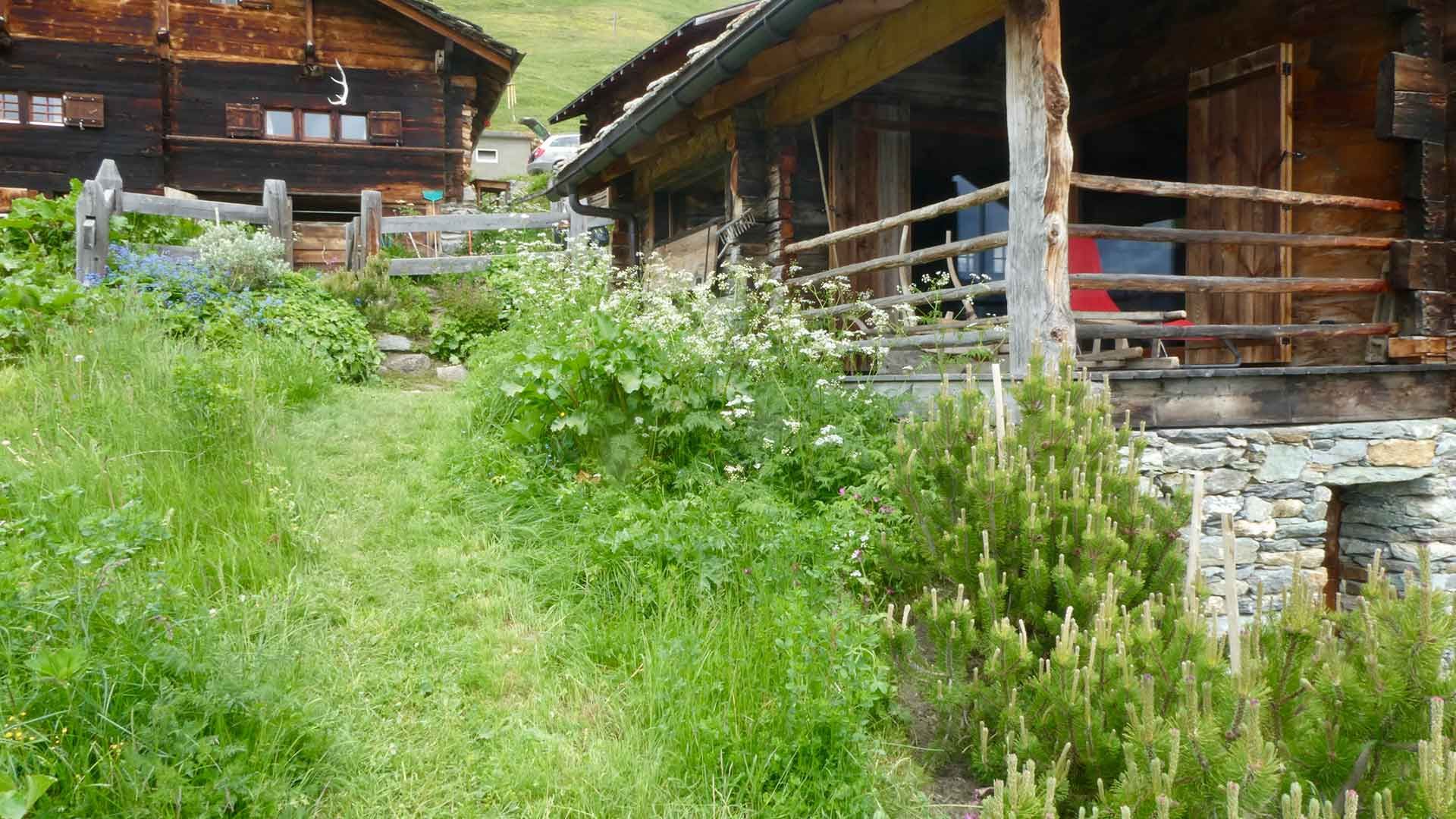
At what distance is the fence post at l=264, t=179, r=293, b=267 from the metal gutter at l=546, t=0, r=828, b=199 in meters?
3.90

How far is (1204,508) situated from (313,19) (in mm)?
16192

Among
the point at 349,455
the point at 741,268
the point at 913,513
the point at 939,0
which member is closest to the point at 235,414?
the point at 349,455

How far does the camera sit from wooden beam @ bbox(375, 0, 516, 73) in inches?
614

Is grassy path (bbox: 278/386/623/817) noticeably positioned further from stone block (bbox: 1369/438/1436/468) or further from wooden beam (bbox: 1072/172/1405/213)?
stone block (bbox: 1369/438/1436/468)

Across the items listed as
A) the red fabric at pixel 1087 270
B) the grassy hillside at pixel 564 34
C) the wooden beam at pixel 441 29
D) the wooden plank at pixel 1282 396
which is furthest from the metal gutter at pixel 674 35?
the grassy hillside at pixel 564 34

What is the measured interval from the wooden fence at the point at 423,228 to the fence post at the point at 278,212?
2.52ft

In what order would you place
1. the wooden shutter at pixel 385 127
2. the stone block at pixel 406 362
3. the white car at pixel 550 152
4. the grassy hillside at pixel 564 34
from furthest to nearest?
the grassy hillside at pixel 564 34
the white car at pixel 550 152
the wooden shutter at pixel 385 127
the stone block at pixel 406 362

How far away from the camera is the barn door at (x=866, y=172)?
786 cm

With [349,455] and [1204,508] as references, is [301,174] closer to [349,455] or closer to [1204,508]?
[349,455]

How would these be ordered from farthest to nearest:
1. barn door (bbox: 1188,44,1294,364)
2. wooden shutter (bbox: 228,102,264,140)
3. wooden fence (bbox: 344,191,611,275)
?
wooden shutter (bbox: 228,102,264,140)
wooden fence (bbox: 344,191,611,275)
barn door (bbox: 1188,44,1294,364)

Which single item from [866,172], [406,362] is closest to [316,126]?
[406,362]

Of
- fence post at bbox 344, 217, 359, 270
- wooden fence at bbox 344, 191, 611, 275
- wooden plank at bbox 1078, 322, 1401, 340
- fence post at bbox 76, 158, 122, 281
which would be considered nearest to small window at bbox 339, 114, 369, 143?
wooden fence at bbox 344, 191, 611, 275

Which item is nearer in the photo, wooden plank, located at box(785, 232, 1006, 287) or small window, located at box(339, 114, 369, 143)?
wooden plank, located at box(785, 232, 1006, 287)

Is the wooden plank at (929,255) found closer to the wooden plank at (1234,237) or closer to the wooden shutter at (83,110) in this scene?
the wooden plank at (1234,237)
